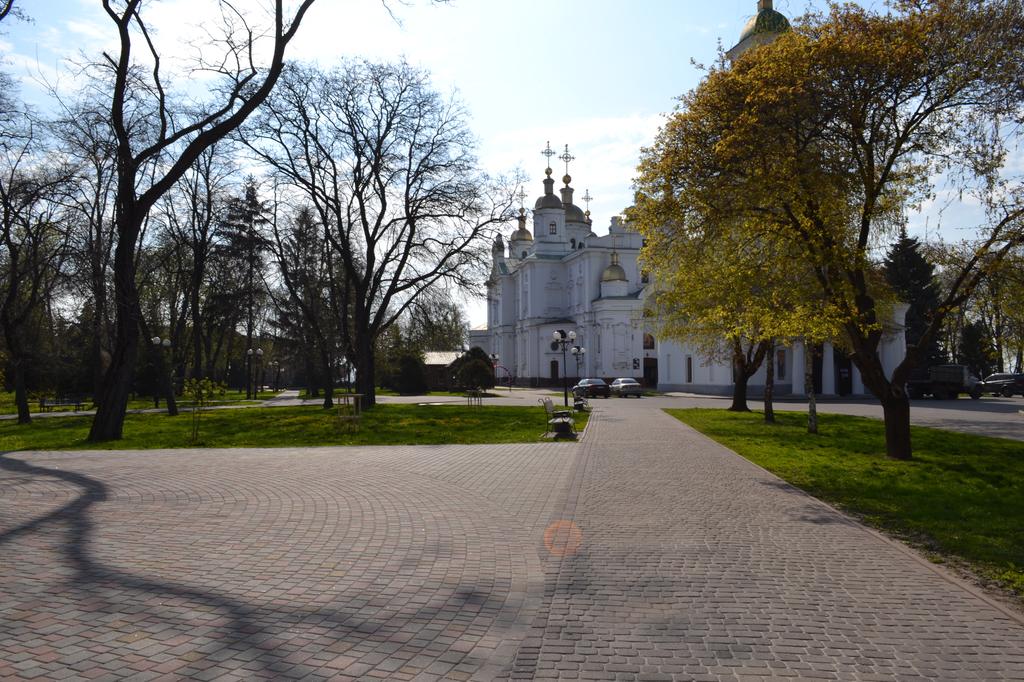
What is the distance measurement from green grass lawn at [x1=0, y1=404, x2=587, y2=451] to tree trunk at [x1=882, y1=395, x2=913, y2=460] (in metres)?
7.66

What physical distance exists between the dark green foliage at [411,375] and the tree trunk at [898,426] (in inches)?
1802

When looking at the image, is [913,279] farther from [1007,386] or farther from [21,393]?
[21,393]

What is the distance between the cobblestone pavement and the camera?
439cm

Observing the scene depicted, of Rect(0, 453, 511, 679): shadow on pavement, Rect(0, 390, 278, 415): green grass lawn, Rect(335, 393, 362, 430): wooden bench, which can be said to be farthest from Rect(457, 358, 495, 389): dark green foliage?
Rect(0, 453, 511, 679): shadow on pavement

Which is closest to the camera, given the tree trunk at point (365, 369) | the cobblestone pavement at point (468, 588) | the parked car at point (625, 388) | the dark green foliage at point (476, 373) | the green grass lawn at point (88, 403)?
the cobblestone pavement at point (468, 588)

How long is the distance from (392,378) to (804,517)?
178 feet

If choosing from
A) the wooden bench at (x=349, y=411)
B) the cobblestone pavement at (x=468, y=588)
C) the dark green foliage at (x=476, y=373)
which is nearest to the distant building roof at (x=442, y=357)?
the dark green foliage at (x=476, y=373)

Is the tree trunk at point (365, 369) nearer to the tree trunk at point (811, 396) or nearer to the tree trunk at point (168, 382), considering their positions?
the tree trunk at point (168, 382)

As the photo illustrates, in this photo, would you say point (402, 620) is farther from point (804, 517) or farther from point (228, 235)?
point (228, 235)

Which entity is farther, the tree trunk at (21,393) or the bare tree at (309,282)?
the bare tree at (309,282)

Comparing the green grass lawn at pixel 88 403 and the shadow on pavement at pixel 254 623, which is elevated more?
the green grass lawn at pixel 88 403

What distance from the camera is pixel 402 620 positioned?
16.6ft

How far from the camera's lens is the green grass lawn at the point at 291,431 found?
704 inches

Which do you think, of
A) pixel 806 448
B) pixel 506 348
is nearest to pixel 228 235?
pixel 806 448
